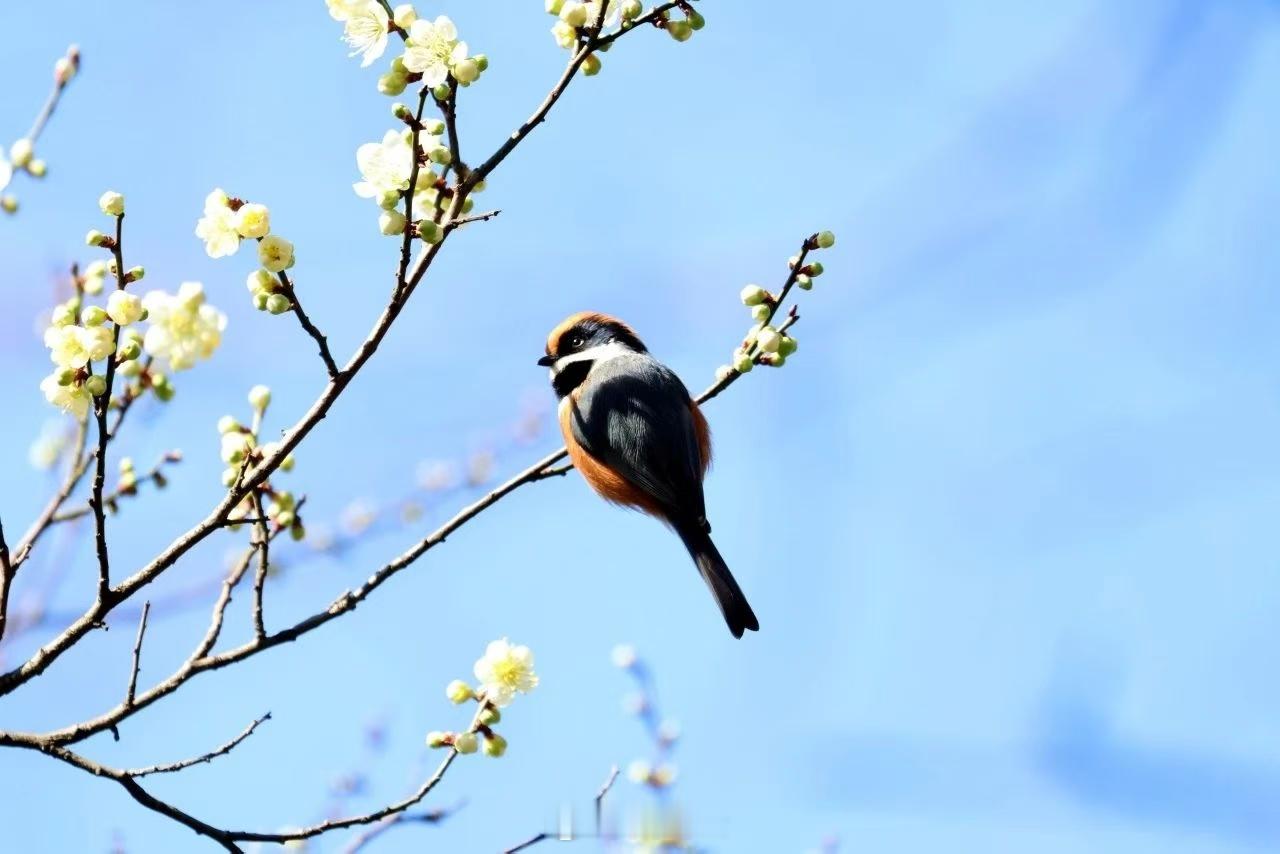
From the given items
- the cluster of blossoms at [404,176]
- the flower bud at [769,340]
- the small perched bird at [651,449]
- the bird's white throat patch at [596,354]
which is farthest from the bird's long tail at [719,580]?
the cluster of blossoms at [404,176]

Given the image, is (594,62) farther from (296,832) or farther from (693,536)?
(693,536)

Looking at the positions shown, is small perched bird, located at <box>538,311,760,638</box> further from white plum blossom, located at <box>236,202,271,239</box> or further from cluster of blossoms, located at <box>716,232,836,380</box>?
white plum blossom, located at <box>236,202,271,239</box>

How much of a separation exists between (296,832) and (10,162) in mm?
2177

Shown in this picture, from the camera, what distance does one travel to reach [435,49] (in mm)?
2971

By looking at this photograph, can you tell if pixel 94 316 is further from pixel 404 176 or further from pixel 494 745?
pixel 494 745

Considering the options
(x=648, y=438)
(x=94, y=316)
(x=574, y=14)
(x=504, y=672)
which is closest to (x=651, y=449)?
(x=648, y=438)

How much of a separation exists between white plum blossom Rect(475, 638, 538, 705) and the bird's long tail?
1.64 metres

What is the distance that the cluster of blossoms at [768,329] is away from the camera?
12.9 feet

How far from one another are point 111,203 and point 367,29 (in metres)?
Answer: 0.73

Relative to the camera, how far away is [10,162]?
3.94 meters

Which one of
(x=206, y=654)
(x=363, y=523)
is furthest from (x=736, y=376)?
(x=363, y=523)

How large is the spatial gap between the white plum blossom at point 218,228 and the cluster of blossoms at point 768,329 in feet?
5.00

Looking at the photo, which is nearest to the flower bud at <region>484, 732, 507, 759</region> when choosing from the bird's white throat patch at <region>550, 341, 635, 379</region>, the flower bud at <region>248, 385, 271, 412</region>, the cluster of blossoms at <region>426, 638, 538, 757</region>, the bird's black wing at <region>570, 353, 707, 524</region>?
the cluster of blossoms at <region>426, 638, 538, 757</region>

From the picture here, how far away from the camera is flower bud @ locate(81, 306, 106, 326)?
289cm
